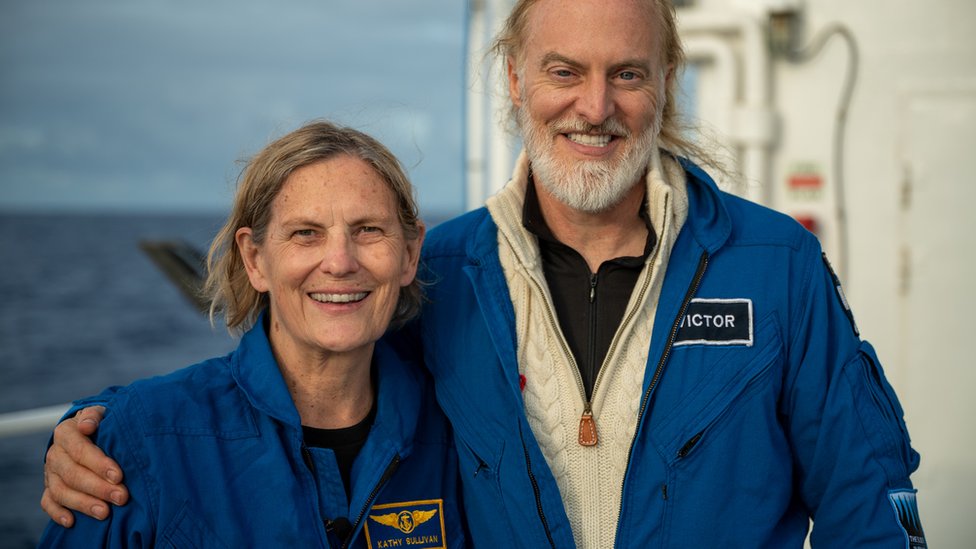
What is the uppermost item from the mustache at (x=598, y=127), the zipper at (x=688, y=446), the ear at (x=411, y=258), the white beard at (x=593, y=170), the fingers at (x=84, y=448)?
the mustache at (x=598, y=127)

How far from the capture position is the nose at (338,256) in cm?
221

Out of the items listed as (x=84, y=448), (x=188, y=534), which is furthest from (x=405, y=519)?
(x=84, y=448)

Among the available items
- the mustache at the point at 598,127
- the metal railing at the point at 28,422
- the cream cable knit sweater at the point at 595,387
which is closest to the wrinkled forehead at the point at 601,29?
the mustache at the point at 598,127

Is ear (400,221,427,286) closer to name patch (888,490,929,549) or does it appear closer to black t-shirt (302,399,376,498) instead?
black t-shirt (302,399,376,498)

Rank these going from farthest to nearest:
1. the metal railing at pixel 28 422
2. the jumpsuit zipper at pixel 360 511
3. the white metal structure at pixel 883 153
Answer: the white metal structure at pixel 883 153 < the metal railing at pixel 28 422 < the jumpsuit zipper at pixel 360 511

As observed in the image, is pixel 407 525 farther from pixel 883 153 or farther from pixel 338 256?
pixel 883 153

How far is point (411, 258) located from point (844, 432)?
108cm

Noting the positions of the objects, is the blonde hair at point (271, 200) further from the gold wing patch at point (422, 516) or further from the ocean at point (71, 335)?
the gold wing patch at point (422, 516)

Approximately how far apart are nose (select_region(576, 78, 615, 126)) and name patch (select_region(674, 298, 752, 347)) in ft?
1.68

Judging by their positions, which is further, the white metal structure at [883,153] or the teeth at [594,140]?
the white metal structure at [883,153]

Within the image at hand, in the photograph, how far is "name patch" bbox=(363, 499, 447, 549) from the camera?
89.7 inches

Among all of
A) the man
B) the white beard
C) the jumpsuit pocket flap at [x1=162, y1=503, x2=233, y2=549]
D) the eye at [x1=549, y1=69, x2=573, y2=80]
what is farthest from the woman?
the eye at [x1=549, y1=69, x2=573, y2=80]

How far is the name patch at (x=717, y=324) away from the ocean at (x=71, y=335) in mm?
1186

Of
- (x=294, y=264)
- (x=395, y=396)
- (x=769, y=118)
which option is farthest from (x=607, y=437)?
(x=769, y=118)
